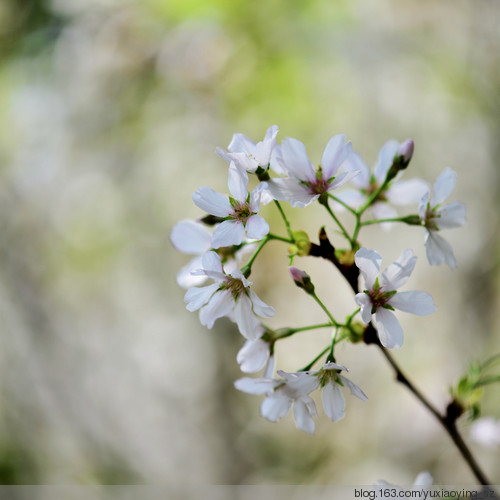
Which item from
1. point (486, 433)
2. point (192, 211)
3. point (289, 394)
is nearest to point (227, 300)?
point (289, 394)

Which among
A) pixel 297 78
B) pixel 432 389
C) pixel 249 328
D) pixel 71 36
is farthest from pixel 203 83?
pixel 249 328

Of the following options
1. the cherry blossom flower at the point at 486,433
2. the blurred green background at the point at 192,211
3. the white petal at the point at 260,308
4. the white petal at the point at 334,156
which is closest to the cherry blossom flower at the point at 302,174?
the white petal at the point at 334,156

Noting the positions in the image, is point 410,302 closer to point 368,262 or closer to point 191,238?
point 368,262

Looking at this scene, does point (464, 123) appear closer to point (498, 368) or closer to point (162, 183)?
point (498, 368)

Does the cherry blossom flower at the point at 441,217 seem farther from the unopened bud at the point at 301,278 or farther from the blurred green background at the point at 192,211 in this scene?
the blurred green background at the point at 192,211

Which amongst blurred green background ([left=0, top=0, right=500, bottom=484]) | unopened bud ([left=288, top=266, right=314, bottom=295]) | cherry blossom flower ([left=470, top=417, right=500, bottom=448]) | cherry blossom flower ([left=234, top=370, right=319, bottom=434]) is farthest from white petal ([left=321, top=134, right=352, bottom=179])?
blurred green background ([left=0, top=0, right=500, bottom=484])

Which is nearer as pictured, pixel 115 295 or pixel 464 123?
pixel 464 123

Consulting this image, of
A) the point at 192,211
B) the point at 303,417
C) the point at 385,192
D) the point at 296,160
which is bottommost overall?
the point at 303,417
